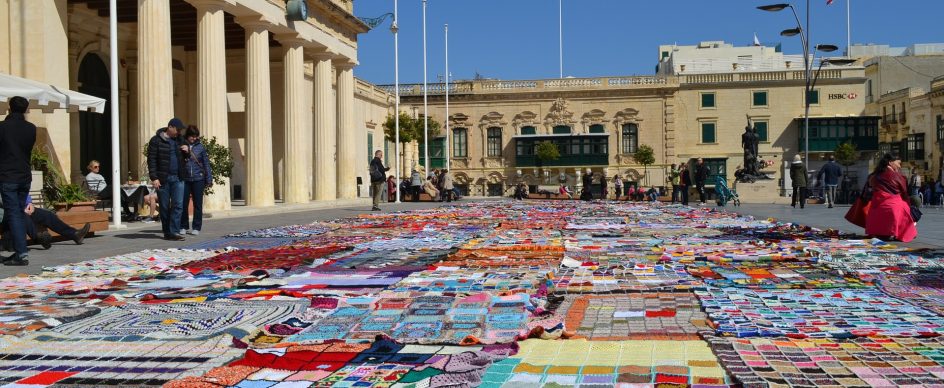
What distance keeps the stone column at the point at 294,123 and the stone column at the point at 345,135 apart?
520 centimetres

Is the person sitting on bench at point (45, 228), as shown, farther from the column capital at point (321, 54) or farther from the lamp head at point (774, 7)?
the lamp head at point (774, 7)

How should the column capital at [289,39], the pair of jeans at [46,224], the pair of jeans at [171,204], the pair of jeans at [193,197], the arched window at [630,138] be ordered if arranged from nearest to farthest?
the pair of jeans at [46,224], the pair of jeans at [171,204], the pair of jeans at [193,197], the column capital at [289,39], the arched window at [630,138]

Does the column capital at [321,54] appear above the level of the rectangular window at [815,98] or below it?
below

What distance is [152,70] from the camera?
18.4 meters

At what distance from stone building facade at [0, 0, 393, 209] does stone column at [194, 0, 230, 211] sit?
0.08ft

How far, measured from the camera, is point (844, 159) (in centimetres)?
5634

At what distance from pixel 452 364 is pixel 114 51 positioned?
515 inches

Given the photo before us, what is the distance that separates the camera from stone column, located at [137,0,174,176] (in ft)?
60.0

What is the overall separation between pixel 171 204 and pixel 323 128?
18305 mm

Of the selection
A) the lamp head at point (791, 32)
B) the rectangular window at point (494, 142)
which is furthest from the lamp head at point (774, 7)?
the rectangular window at point (494, 142)

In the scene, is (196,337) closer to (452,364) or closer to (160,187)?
(452,364)

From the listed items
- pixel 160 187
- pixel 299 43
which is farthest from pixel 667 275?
pixel 299 43

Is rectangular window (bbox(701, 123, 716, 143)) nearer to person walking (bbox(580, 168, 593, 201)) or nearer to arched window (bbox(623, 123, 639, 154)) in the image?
arched window (bbox(623, 123, 639, 154))

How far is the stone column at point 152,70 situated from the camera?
720 inches
